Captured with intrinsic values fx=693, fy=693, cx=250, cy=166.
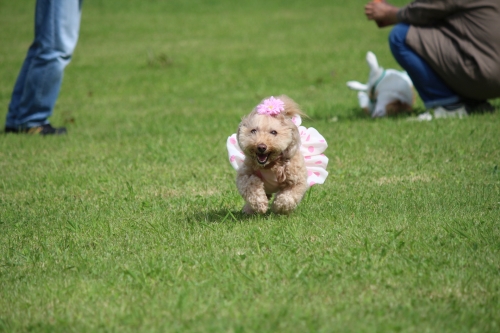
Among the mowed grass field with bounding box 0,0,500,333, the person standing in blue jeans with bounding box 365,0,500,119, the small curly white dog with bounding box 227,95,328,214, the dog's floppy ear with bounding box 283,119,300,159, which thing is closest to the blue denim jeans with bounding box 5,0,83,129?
the mowed grass field with bounding box 0,0,500,333

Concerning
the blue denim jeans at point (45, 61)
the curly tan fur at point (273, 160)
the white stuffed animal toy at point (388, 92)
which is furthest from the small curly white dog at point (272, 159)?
the blue denim jeans at point (45, 61)

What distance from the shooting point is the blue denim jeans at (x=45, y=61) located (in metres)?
8.28

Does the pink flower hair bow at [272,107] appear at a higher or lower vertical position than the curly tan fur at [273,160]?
higher

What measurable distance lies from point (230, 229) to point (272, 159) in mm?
557

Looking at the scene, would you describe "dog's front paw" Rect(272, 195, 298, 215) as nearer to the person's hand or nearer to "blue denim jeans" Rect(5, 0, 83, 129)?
the person's hand

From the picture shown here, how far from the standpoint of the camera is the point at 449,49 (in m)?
7.98

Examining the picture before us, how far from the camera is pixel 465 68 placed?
7.87 m

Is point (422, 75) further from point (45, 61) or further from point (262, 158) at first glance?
point (45, 61)

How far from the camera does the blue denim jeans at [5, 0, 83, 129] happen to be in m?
8.28

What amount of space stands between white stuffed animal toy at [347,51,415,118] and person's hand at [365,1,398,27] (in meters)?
0.76

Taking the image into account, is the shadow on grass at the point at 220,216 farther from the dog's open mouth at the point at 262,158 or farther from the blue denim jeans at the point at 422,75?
the blue denim jeans at the point at 422,75

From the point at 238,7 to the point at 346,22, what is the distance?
18.1 ft

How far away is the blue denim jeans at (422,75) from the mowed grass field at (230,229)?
422 mm

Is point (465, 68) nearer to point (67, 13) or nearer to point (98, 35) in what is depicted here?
point (67, 13)
